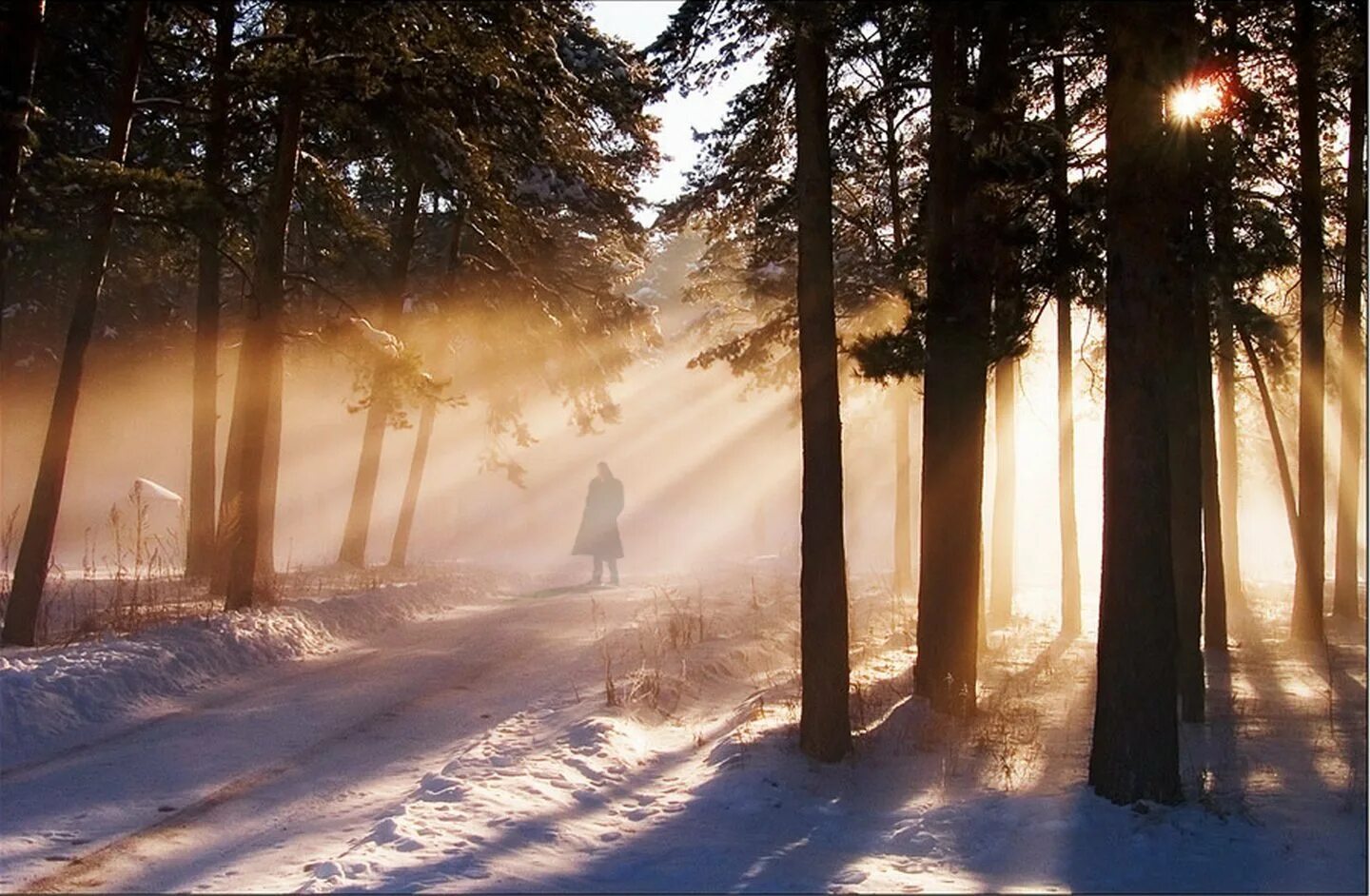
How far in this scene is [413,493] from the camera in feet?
83.8

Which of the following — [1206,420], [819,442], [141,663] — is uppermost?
[1206,420]

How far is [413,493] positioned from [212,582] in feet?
33.0

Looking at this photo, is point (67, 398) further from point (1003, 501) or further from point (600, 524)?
point (1003, 501)

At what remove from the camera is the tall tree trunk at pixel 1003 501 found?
1939cm

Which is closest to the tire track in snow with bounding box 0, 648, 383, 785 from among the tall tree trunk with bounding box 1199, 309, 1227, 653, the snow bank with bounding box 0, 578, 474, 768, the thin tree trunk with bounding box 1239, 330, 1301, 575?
the snow bank with bounding box 0, 578, 474, 768

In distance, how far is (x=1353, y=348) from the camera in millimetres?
18203

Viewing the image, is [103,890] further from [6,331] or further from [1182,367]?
[6,331]

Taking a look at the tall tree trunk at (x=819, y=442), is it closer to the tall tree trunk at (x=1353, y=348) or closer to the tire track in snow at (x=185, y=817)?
the tire track in snow at (x=185, y=817)

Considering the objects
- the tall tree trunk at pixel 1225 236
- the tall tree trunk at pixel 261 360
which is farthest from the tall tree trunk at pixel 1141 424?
the tall tree trunk at pixel 261 360

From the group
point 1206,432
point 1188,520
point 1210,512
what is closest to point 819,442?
point 1188,520

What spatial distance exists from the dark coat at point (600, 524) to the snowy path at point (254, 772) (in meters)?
11.6

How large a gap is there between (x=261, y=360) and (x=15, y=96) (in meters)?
4.50

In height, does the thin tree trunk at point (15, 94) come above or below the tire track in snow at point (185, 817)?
above

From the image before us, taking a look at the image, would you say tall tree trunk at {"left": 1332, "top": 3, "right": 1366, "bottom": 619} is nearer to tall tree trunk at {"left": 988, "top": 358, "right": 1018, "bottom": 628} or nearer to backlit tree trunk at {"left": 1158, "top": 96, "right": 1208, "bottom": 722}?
backlit tree trunk at {"left": 1158, "top": 96, "right": 1208, "bottom": 722}
